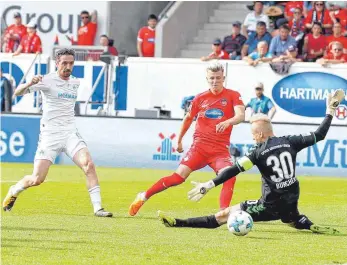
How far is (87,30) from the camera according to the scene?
29.4 metres

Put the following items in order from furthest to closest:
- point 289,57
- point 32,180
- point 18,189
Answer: point 289,57, point 18,189, point 32,180

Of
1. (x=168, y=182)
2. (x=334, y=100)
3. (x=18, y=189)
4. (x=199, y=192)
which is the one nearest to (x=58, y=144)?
(x=18, y=189)

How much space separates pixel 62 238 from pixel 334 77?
1441cm

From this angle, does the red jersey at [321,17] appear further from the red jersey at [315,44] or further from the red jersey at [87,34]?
the red jersey at [87,34]

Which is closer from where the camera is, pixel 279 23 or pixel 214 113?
pixel 214 113

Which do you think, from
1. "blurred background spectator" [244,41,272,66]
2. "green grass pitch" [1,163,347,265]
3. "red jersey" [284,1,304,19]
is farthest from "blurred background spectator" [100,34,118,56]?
"green grass pitch" [1,163,347,265]

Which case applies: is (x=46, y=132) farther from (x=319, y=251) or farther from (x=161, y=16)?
(x=161, y=16)

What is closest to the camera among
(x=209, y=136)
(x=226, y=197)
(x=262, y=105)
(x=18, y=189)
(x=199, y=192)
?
(x=199, y=192)

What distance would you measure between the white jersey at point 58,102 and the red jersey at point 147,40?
13693mm

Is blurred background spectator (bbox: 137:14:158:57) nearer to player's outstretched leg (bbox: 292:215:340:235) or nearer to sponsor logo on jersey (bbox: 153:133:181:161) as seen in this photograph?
sponsor logo on jersey (bbox: 153:133:181:161)

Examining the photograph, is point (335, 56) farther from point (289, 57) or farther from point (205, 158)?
point (205, 158)

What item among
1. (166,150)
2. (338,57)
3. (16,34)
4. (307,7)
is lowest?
(166,150)

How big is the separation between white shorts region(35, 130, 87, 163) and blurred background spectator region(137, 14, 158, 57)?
13.8 metres

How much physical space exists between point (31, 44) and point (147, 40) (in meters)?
3.01
